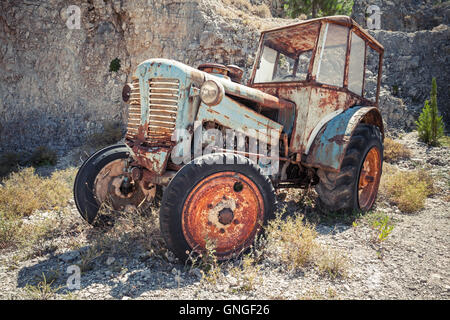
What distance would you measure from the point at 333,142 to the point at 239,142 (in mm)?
1310

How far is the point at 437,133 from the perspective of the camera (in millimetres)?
10148

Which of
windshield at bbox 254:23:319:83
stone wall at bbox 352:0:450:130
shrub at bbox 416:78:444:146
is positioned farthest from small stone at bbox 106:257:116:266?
stone wall at bbox 352:0:450:130

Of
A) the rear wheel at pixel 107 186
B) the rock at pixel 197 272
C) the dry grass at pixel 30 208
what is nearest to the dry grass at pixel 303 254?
the rock at pixel 197 272

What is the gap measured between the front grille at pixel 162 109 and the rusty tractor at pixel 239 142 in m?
0.01

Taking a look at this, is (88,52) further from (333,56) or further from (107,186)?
(333,56)

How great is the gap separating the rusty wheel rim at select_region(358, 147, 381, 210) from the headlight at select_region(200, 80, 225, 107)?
307 centimetres

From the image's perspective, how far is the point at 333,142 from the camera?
3725 millimetres

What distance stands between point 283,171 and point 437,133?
9.19m

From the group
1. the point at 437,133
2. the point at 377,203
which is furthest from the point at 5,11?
the point at 437,133

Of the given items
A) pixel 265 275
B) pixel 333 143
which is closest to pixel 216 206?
pixel 265 275

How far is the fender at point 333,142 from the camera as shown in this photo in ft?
12.1

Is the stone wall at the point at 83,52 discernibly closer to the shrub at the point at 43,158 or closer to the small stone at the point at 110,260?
the shrub at the point at 43,158

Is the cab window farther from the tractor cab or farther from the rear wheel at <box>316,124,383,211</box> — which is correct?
the rear wheel at <box>316,124,383,211</box>

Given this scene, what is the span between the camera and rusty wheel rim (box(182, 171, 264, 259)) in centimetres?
261
